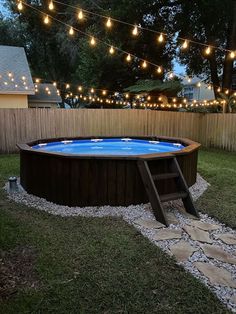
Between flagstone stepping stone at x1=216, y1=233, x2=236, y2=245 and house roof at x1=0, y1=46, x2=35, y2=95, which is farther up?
house roof at x1=0, y1=46, x2=35, y2=95

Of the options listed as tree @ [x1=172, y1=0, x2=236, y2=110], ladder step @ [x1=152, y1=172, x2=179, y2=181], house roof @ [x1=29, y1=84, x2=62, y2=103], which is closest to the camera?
ladder step @ [x1=152, y1=172, x2=179, y2=181]

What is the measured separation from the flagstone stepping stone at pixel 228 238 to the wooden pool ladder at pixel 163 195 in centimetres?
60

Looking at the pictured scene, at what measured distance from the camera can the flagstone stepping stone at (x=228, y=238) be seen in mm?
3201

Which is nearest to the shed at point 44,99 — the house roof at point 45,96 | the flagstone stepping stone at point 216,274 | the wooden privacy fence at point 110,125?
the house roof at point 45,96

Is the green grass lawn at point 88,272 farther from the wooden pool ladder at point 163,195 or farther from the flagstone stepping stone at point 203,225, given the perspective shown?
the flagstone stepping stone at point 203,225

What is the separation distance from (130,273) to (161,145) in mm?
5744

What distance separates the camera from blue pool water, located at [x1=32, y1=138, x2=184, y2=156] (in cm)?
764

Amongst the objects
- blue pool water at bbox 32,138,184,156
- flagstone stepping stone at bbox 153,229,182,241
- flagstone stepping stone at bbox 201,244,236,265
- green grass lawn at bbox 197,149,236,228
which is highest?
blue pool water at bbox 32,138,184,156

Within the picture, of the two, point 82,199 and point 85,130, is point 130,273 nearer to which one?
point 82,199

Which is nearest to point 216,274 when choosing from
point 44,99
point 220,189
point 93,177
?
point 93,177

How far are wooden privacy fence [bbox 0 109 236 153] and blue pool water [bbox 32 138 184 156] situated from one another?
2.03 meters

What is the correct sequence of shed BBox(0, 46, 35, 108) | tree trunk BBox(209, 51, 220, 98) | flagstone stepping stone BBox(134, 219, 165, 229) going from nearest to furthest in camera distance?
flagstone stepping stone BBox(134, 219, 165, 229) < shed BBox(0, 46, 35, 108) < tree trunk BBox(209, 51, 220, 98)

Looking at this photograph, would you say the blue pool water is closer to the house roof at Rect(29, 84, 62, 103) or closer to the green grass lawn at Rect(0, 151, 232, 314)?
the green grass lawn at Rect(0, 151, 232, 314)

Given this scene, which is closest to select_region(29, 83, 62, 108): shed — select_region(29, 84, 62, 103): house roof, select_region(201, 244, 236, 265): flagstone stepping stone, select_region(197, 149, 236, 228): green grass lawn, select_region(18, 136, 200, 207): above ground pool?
select_region(29, 84, 62, 103): house roof
